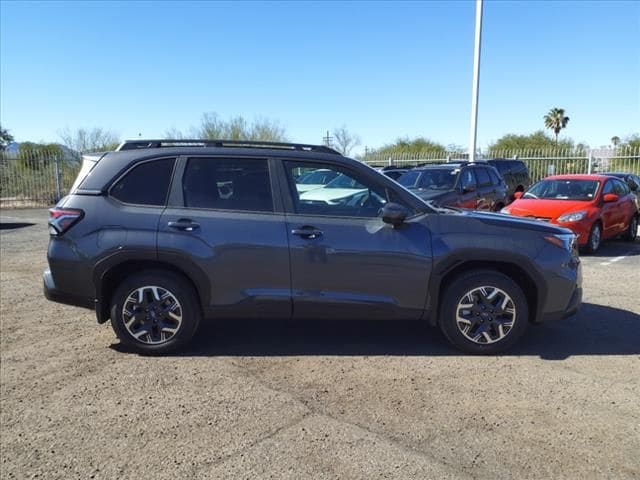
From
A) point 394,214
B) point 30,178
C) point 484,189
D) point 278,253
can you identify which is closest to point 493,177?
point 484,189

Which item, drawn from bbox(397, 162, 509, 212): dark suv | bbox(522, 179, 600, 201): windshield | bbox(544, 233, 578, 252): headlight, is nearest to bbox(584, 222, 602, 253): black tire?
bbox(522, 179, 600, 201): windshield

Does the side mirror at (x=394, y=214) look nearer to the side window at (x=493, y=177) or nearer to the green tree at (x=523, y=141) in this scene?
the side window at (x=493, y=177)

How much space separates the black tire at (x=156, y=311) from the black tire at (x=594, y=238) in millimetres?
8444

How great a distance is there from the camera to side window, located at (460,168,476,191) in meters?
11.4

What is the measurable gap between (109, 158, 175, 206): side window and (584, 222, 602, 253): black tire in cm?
858

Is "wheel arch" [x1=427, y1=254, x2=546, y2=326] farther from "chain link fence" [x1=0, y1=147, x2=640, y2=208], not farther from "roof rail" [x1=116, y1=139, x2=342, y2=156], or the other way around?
"chain link fence" [x1=0, y1=147, x2=640, y2=208]

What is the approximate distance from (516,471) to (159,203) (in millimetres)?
3466

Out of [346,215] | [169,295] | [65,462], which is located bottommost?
[65,462]

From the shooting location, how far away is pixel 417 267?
4465mm

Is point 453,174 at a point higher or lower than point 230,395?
higher

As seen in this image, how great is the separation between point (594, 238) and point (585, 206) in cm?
67

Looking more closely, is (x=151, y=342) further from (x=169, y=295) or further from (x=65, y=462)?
(x=65, y=462)

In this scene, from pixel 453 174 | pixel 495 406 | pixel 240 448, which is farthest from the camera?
pixel 453 174

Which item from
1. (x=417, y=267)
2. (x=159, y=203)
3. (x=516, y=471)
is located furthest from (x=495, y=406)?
(x=159, y=203)
